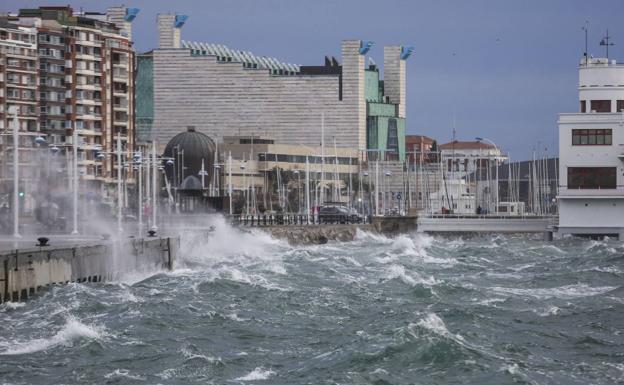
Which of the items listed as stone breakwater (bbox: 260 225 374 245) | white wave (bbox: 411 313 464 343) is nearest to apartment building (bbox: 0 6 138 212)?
stone breakwater (bbox: 260 225 374 245)

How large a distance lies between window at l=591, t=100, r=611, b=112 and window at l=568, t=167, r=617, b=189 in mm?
6772

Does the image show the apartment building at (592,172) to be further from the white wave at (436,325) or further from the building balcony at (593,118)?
the white wave at (436,325)

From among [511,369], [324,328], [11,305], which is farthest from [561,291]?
[511,369]

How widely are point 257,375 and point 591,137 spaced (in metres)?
64.5

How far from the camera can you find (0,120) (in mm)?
120750

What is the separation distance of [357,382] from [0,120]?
90.3 m

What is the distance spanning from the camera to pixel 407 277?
Result: 64875mm

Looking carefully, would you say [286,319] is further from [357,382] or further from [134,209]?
[134,209]

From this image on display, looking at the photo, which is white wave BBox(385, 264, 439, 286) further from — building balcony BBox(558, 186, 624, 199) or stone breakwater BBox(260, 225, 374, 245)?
stone breakwater BBox(260, 225, 374, 245)

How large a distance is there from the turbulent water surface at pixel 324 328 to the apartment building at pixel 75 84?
6648 centimetres

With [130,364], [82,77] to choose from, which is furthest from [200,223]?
[130,364]

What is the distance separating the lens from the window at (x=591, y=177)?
3787 inches

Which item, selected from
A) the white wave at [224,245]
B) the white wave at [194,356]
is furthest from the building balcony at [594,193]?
the white wave at [194,356]

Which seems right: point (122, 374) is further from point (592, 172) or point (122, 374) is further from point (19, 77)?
point (19, 77)
